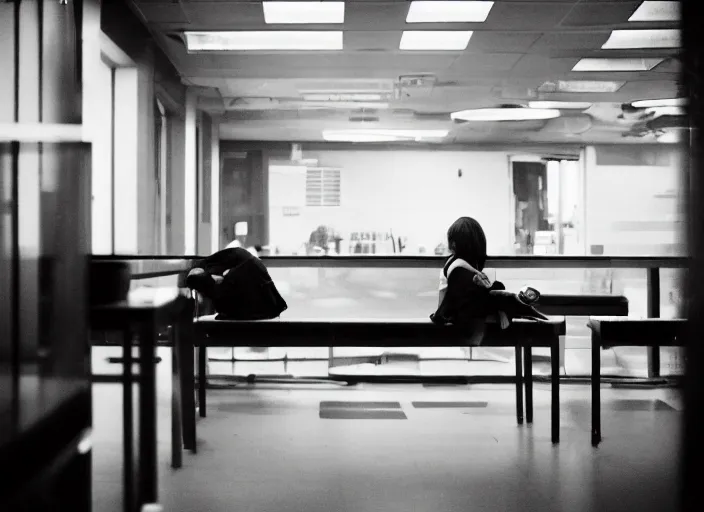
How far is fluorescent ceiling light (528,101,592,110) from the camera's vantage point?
22.8ft

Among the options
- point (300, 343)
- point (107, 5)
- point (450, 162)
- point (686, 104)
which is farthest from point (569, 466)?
point (450, 162)

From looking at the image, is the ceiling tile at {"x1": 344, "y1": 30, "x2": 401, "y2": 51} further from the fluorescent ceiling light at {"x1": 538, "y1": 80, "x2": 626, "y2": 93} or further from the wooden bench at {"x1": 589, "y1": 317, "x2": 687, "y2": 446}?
the wooden bench at {"x1": 589, "y1": 317, "x2": 687, "y2": 446}

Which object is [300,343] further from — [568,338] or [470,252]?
[568,338]

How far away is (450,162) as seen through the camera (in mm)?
8523

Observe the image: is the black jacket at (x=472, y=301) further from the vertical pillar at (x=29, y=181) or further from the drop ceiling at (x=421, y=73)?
the vertical pillar at (x=29, y=181)

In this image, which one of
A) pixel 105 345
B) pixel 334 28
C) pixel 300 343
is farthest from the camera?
pixel 334 28

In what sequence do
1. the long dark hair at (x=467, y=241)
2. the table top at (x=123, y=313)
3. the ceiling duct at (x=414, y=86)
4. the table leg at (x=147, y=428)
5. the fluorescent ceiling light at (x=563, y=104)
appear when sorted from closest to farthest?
the table top at (x=123, y=313) < the table leg at (x=147, y=428) < the long dark hair at (x=467, y=241) < the ceiling duct at (x=414, y=86) < the fluorescent ceiling light at (x=563, y=104)

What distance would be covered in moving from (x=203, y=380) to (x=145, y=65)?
2.62 meters

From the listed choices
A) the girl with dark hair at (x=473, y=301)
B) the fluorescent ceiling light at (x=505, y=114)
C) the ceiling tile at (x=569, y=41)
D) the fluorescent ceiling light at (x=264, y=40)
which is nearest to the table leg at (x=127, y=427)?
the girl with dark hair at (x=473, y=301)

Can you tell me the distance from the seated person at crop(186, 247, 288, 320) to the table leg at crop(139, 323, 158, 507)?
1.37 meters

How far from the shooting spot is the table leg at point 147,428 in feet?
5.77

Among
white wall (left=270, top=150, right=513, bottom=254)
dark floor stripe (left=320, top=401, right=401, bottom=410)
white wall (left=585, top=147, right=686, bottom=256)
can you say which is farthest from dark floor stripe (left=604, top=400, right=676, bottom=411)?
white wall (left=585, top=147, right=686, bottom=256)

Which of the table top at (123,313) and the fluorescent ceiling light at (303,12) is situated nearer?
the table top at (123,313)

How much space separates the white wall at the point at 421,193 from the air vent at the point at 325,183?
2.8 inches
